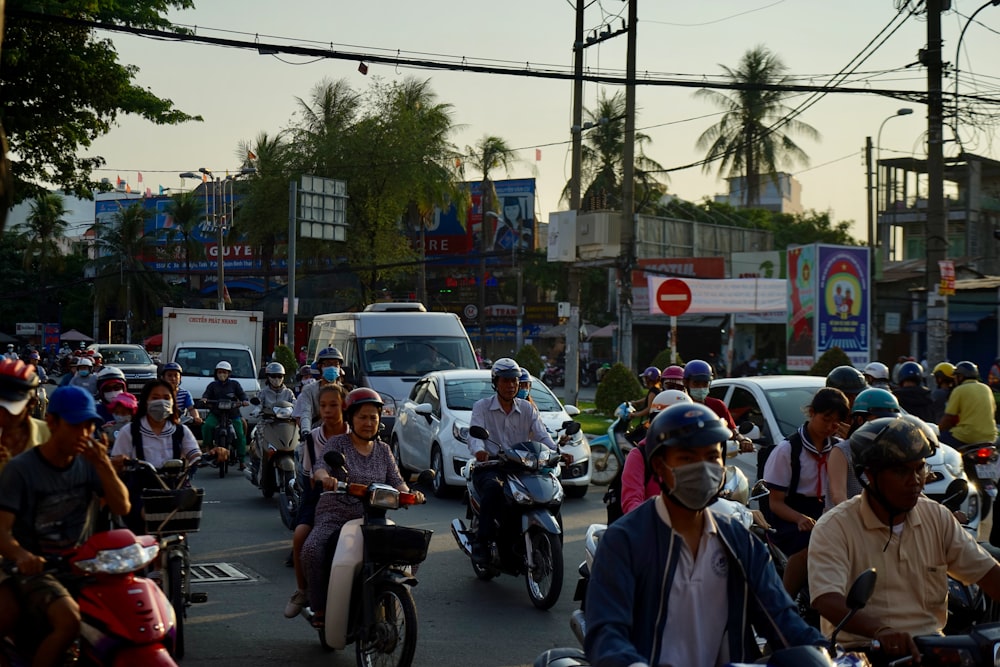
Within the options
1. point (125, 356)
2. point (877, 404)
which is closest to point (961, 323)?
point (125, 356)

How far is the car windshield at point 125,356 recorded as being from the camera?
108 ft

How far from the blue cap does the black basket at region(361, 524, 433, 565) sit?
1.69 meters

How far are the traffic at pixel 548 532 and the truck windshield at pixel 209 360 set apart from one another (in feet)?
35.2

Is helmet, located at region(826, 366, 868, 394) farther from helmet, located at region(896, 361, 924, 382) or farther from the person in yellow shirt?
helmet, located at region(896, 361, 924, 382)

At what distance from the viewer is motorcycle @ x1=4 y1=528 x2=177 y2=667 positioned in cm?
466

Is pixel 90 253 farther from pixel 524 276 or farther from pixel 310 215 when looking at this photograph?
pixel 310 215

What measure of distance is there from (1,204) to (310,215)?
35500 mm

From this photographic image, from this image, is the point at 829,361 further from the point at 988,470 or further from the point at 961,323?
the point at 961,323

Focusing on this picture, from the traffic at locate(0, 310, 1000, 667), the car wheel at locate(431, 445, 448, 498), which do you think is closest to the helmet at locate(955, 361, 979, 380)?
the traffic at locate(0, 310, 1000, 667)

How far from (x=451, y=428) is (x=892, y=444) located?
1172 cm

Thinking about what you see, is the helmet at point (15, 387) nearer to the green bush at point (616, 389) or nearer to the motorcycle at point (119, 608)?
the motorcycle at point (119, 608)

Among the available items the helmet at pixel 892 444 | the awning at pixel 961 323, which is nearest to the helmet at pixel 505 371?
the helmet at pixel 892 444

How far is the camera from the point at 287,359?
1515 inches

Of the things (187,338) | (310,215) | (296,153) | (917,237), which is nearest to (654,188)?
(917,237)
